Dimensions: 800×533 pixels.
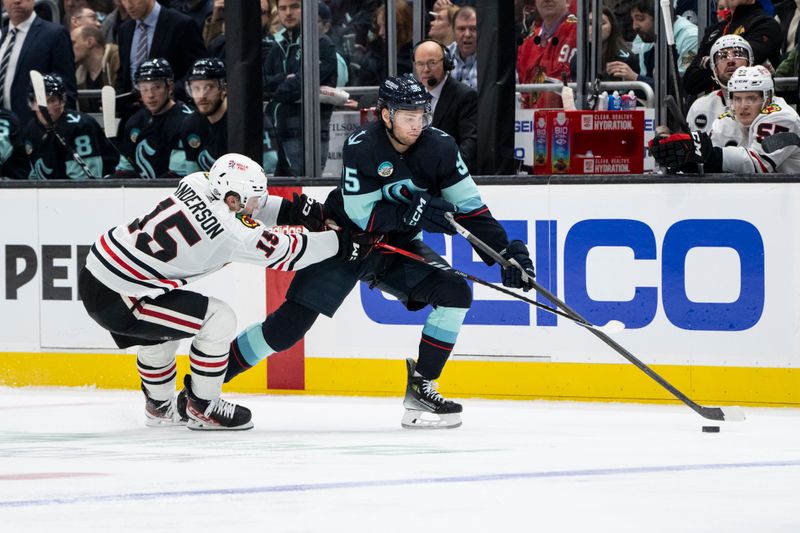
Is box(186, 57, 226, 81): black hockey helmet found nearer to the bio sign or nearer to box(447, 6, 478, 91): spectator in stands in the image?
box(447, 6, 478, 91): spectator in stands

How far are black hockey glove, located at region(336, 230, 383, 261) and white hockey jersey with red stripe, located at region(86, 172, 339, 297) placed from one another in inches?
3.9

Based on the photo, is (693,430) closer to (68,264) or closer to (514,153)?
(514,153)

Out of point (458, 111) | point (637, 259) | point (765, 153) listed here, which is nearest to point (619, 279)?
point (637, 259)

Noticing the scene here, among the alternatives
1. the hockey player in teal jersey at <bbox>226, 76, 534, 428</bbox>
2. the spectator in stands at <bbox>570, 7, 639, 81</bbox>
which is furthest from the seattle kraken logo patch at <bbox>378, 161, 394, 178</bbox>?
the spectator in stands at <bbox>570, 7, 639, 81</bbox>

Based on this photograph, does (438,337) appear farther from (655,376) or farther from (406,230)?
(655,376)

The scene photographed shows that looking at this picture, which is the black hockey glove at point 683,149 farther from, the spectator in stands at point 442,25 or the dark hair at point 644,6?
the spectator in stands at point 442,25

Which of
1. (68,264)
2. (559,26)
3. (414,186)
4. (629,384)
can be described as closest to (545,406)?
(629,384)

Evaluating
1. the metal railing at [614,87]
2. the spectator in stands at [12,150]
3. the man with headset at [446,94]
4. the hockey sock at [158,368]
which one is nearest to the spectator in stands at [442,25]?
the metal railing at [614,87]

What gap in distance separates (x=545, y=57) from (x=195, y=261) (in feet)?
8.19

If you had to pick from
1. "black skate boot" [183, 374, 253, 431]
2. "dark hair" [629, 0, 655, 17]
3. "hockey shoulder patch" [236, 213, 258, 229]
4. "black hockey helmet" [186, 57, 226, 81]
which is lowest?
"black skate boot" [183, 374, 253, 431]

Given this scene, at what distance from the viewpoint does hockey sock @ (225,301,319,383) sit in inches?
218

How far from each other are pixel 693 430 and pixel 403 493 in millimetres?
1881

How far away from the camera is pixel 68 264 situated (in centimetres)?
684

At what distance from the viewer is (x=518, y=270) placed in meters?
5.43
